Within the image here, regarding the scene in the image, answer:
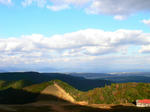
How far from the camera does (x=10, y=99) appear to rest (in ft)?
357

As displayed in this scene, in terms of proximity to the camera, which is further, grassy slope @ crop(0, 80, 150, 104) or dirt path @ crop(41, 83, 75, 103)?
dirt path @ crop(41, 83, 75, 103)

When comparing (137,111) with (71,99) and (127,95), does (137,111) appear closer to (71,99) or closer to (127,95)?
(127,95)

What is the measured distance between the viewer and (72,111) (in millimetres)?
69562

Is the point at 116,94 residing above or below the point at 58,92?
above

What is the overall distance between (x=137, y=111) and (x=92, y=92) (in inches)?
1805

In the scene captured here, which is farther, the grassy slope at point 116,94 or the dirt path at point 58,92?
the dirt path at point 58,92

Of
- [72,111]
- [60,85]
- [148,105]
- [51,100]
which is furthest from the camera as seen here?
[60,85]

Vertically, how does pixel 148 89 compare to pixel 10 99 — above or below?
above

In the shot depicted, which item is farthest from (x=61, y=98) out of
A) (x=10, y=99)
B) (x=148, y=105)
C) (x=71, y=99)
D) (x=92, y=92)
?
(x=148, y=105)

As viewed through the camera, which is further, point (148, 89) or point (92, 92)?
point (92, 92)

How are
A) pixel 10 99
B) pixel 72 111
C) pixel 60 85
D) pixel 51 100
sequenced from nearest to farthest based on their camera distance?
pixel 72 111, pixel 51 100, pixel 10 99, pixel 60 85

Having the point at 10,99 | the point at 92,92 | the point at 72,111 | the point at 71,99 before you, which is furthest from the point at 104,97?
the point at 10,99

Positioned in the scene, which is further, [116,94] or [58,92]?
[58,92]

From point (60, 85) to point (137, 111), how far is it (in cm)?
6831
